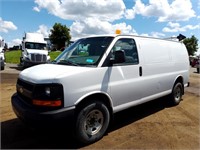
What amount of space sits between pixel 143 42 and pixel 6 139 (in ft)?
12.4

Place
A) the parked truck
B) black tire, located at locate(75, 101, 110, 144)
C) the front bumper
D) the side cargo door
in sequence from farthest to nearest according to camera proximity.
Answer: the parked truck < the side cargo door < black tire, located at locate(75, 101, 110, 144) < the front bumper

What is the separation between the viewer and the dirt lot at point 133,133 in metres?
4.17

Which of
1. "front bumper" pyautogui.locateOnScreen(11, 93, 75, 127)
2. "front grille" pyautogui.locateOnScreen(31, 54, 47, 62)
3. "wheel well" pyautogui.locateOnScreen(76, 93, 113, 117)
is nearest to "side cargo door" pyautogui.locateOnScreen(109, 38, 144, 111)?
"wheel well" pyautogui.locateOnScreen(76, 93, 113, 117)

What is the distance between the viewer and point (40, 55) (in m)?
18.8

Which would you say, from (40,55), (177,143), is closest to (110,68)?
(177,143)

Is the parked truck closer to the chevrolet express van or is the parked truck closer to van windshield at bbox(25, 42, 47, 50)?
van windshield at bbox(25, 42, 47, 50)

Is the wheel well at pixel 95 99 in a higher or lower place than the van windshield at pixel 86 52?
lower

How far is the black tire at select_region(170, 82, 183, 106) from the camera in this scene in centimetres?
693

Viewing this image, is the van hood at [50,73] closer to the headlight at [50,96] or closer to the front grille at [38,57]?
the headlight at [50,96]

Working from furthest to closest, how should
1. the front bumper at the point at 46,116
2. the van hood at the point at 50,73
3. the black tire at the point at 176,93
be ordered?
the black tire at the point at 176,93
the van hood at the point at 50,73
the front bumper at the point at 46,116

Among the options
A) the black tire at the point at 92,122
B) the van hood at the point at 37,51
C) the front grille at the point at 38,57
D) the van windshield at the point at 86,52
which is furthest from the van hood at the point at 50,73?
the van hood at the point at 37,51

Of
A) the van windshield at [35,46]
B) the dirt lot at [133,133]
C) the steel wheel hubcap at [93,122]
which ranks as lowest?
the dirt lot at [133,133]

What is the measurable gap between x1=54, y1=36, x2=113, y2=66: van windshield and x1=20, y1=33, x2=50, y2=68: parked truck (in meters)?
14.1

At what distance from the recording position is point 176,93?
7.12 m
